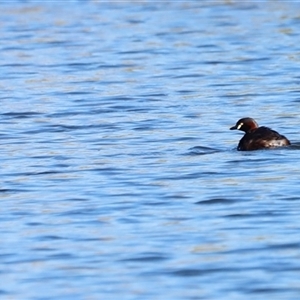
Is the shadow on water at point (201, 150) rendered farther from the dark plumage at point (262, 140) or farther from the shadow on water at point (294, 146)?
the shadow on water at point (294, 146)

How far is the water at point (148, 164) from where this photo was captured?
33.8 ft

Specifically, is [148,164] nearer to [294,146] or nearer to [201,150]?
[201,150]

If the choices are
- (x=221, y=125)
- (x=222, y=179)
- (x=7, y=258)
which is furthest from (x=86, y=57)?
(x=7, y=258)

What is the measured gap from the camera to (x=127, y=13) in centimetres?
3322

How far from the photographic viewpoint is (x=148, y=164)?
49.6 ft

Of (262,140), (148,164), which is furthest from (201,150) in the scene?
(148,164)

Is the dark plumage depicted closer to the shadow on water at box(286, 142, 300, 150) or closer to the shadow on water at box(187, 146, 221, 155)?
the shadow on water at box(286, 142, 300, 150)

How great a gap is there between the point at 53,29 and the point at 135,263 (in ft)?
68.4

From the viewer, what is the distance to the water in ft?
33.8

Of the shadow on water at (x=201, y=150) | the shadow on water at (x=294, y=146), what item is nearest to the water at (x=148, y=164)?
the shadow on water at (x=201, y=150)

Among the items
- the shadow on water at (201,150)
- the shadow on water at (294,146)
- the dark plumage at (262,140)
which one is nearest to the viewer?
the dark plumage at (262,140)

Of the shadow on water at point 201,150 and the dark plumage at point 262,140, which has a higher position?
the dark plumage at point 262,140

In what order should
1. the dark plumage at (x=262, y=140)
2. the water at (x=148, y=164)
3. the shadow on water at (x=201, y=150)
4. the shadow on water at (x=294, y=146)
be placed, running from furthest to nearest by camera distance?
the shadow on water at (x=201, y=150)
the shadow on water at (x=294, y=146)
the dark plumage at (x=262, y=140)
the water at (x=148, y=164)

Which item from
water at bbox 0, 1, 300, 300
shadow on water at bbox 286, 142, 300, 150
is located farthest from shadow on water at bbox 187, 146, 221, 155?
shadow on water at bbox 286, 142, 300, 150
